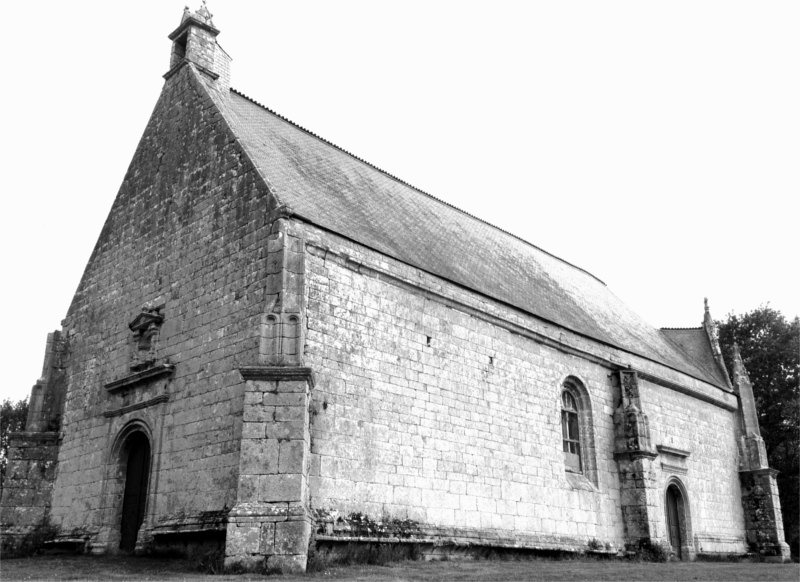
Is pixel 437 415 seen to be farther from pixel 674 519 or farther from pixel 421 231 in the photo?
pixel 674 519

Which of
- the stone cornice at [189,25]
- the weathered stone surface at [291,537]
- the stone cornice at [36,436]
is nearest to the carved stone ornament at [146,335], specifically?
the stone cornice at [36,436]

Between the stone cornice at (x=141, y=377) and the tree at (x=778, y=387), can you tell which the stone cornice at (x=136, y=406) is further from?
the tree at (x=778, y=387)

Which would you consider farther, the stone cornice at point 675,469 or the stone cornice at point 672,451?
the stone cornice at point 675,469

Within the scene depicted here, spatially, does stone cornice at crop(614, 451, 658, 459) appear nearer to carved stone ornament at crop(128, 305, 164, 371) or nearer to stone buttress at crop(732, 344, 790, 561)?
stone buttress at crop(732, 344, 790, 561)

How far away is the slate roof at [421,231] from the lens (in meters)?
16.4

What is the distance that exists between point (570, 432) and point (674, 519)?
4.96 metres

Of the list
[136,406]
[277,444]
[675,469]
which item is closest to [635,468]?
[675,469]

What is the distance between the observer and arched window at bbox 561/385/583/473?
19594mm

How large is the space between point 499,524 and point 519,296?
6514mm

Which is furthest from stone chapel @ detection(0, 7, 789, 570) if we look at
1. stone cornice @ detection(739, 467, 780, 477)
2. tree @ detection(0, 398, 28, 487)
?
tree @ detection(0, 398, 28, 487)

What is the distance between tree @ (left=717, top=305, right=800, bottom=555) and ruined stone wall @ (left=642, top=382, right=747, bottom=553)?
8.67 m

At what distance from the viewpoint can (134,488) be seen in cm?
1551

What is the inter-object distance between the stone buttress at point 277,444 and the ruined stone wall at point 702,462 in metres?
12.4

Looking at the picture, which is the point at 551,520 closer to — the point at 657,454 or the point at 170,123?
the point at 657,454
